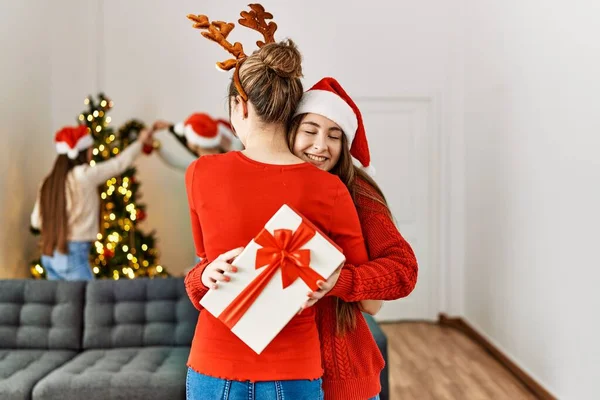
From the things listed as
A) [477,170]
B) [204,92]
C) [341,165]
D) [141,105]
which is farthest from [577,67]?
[141,105]

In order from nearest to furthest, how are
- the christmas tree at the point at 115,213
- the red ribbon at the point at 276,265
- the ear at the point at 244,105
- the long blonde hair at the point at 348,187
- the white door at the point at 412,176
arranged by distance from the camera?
the red ribbon at the point at 276,265 → the ear at the point at 244,105 → the long blonde hair at the point at 348,187 → the christmas tree at the point at 115,213 → the white door at the point at 412,176

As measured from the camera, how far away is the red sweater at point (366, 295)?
1.44 m

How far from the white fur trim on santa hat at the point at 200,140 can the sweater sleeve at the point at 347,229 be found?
152 inches

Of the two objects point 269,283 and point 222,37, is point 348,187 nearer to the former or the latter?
point 269,283

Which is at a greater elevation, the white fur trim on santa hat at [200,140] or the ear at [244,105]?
the white fur trim on santa hat at [200,140]

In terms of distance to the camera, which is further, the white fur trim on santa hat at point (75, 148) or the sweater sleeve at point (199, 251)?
the white fur trim on santa hat at point (75, 148)

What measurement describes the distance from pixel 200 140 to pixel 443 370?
2.66 m

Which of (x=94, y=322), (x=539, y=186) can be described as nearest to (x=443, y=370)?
(x=539, y=186)

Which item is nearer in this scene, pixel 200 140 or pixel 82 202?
pixel 82 202

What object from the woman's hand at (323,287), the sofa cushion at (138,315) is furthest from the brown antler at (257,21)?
the sofa cushion at (138,315)

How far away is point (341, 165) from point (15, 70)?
14.5 ft

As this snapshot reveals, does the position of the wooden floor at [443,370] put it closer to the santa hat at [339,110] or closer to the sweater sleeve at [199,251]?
the santa hat at [339,110]

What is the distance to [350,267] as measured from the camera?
1431 millimetres

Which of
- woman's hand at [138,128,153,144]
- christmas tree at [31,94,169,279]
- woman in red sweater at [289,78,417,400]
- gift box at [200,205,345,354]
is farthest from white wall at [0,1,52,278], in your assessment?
gift box at [200,205,345,354]
